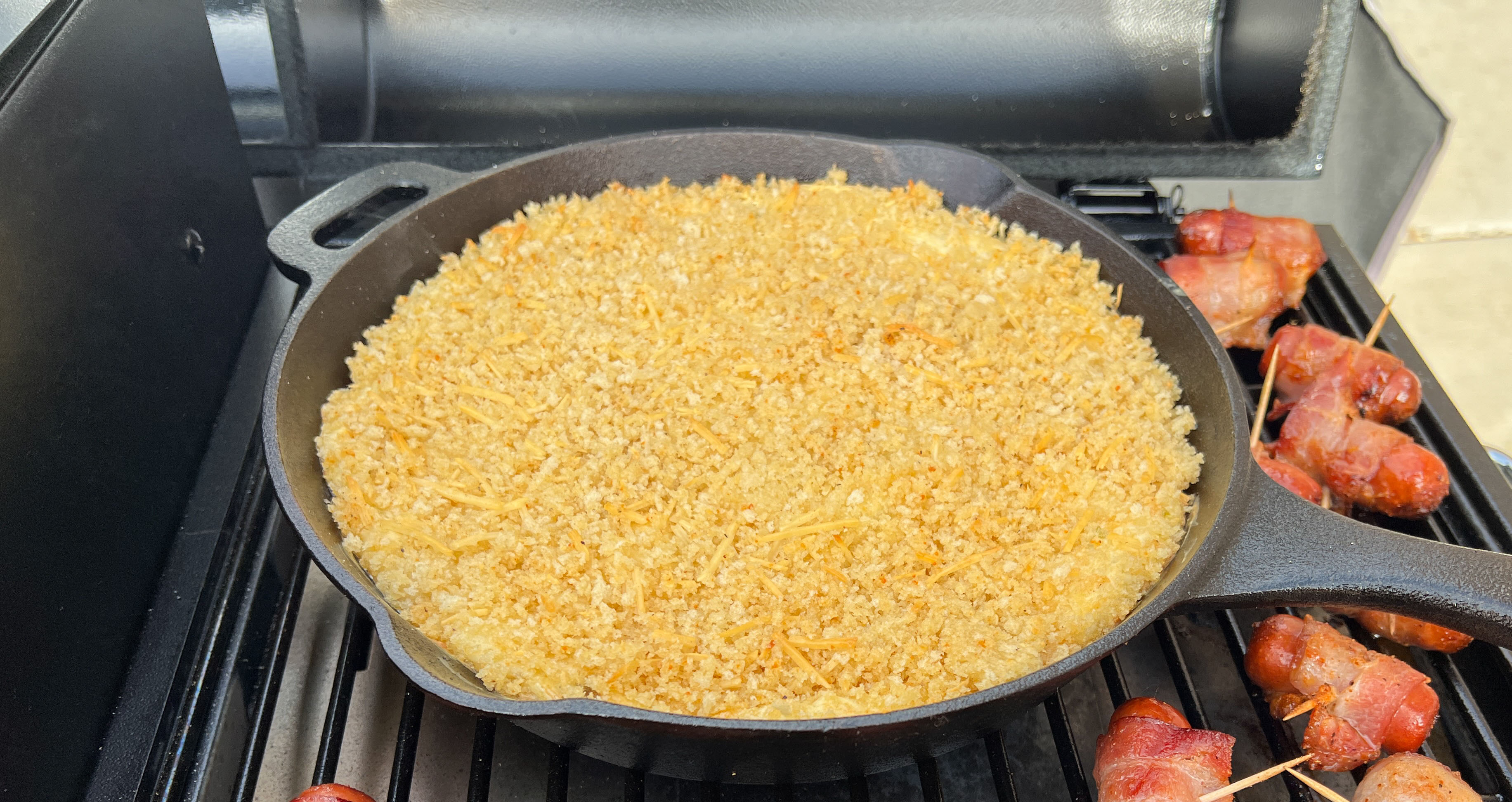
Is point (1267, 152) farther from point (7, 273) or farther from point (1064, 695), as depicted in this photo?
point (7, 273)

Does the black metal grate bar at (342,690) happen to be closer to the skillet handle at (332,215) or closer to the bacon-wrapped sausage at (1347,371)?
the skillet handle at (332,215)

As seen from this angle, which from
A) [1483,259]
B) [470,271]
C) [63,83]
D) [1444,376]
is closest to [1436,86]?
[1483,259]

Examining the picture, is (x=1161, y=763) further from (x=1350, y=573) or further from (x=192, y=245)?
(x=192, y=245)

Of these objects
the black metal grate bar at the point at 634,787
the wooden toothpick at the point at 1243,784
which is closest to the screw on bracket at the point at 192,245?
the black metal grate bar at the point at 634,787

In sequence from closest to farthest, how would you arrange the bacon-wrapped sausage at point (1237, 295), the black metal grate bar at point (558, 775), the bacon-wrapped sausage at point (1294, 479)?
the black metal grate bar at point (558, 775), the bacon-wrapped sausage at point (1294, 479), the bacon-wrapped sausage at point (1237, 295)

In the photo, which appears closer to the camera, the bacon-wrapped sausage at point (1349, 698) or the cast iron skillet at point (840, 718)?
the cast iron skillet at point (840, 718)
